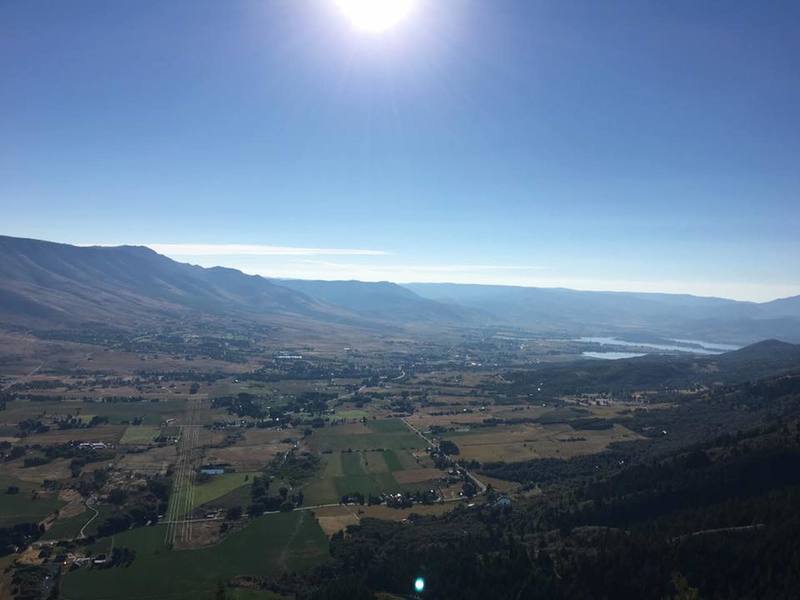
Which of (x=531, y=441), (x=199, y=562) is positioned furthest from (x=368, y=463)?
(x=199, y=562)

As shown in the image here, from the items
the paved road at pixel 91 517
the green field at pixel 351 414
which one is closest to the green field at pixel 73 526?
the paved road at pixel 91 517

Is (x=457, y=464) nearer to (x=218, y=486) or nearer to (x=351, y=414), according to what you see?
(x=218, y=486)

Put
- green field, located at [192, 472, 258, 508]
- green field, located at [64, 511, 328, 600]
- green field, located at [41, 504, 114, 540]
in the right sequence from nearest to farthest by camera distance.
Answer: green field, located at [64, 511, 328, 600] < green field, located at [41, 504, 114, 540] < green field, located at [192, 472, 258, 508]

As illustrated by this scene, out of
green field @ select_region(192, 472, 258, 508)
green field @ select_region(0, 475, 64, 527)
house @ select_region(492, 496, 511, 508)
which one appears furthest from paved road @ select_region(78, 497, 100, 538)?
house @ select_region(492, 496, 511, 508)

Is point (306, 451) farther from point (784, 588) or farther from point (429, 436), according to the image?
point (784, 588)

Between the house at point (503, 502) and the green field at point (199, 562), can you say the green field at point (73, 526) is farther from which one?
the house at point (503, 502)

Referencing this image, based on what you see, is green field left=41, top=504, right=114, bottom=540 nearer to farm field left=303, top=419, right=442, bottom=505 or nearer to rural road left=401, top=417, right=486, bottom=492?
farm field left=303, top=419, right=442, bottom=505

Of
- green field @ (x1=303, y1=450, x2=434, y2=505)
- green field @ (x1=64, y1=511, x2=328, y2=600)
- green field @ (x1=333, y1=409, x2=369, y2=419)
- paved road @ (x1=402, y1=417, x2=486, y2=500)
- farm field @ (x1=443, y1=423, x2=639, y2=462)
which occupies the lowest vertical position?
green field @ (x1=64, y1=511, x2=328, y2=600)
